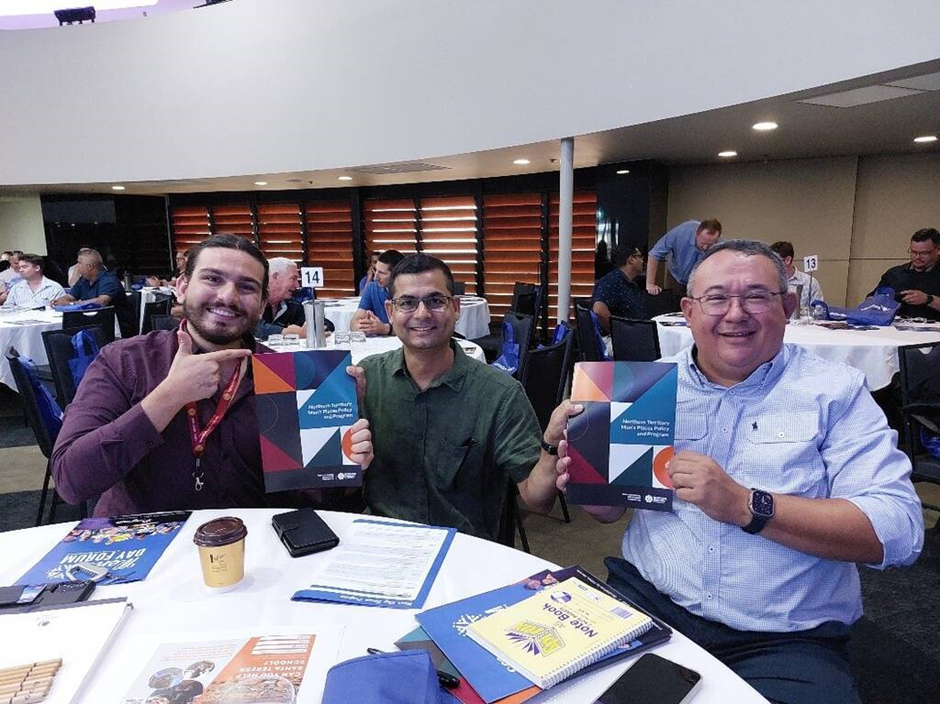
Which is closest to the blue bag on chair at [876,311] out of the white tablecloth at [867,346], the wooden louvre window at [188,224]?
the white tablecloth at [867,346]

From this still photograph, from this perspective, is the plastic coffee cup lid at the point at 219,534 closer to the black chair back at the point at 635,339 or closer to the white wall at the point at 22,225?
the black chair back at the point at 635,339

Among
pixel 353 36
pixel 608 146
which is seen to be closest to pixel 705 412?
pixel 608 146

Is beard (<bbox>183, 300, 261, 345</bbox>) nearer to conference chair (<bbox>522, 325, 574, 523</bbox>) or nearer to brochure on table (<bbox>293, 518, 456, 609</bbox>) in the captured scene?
brochure on table (<bbox>293, 518, 456, 609</bbox>)

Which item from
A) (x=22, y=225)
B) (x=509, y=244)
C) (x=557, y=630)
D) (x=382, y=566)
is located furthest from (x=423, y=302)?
(x=22, y=225)

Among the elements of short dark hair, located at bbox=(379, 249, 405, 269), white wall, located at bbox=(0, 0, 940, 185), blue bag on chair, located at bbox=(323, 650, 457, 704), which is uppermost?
white wall, located at bbox=(0, 0, 940, 185)

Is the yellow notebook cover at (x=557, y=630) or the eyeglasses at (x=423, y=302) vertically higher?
the eyeglasses at (x=423, y=302)

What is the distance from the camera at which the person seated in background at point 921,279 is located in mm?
5098

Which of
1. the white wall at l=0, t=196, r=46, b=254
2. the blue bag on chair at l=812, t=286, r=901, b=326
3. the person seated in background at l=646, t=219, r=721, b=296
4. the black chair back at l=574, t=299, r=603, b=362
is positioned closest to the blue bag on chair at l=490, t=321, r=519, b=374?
the black chair back at l=574, t=299, r=603, b=362

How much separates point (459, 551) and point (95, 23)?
10664mm

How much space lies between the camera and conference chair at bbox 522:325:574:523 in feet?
9.84

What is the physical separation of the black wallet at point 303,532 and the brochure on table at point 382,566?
33mm

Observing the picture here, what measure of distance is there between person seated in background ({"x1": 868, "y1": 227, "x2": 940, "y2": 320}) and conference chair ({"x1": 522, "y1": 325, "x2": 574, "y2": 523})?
379cm

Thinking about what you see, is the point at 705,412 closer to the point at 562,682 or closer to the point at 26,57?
the point at 562,682

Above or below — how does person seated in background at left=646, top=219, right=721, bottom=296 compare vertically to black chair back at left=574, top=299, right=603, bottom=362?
above
